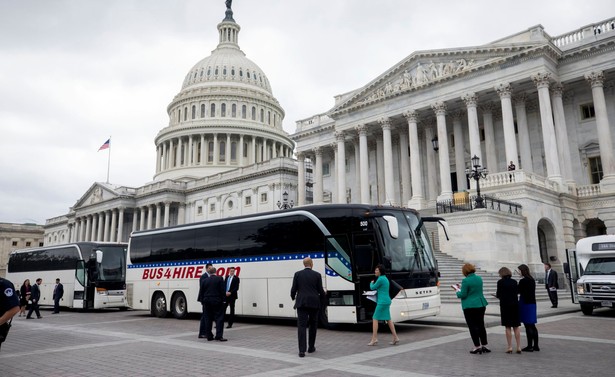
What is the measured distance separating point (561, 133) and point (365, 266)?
28.5 meters

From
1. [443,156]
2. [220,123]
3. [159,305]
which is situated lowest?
[159,305]

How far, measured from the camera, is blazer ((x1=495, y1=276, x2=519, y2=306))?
34.2ft

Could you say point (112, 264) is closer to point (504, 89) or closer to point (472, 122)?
point (472, 122)

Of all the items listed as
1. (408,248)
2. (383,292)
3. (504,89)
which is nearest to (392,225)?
(408,248)

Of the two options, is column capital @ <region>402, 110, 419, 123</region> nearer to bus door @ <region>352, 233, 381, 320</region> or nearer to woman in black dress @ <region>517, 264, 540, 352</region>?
bus door @ <region>352, 233, 381, 320</region>

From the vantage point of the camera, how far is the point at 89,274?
26859 millimetres

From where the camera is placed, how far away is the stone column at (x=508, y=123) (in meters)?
35.3

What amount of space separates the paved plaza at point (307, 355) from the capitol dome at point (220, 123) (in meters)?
72.6

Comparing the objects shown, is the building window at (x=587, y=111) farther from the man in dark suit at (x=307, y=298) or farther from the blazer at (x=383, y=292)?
the man in dark suit at (x=307, y=298)

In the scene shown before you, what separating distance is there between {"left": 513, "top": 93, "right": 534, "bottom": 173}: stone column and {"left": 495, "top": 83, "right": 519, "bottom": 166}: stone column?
236 cm

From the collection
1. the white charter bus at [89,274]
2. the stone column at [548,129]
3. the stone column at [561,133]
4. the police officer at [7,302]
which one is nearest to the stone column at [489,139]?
the stone column at [561,133]

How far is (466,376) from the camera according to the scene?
8.09 metres

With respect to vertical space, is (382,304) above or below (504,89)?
below

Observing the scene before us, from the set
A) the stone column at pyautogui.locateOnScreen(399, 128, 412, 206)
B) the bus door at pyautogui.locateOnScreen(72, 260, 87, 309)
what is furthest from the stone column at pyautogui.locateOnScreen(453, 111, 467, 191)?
the bus door at pyautogui.locateOnScreen(72, 260, 87, 309)
